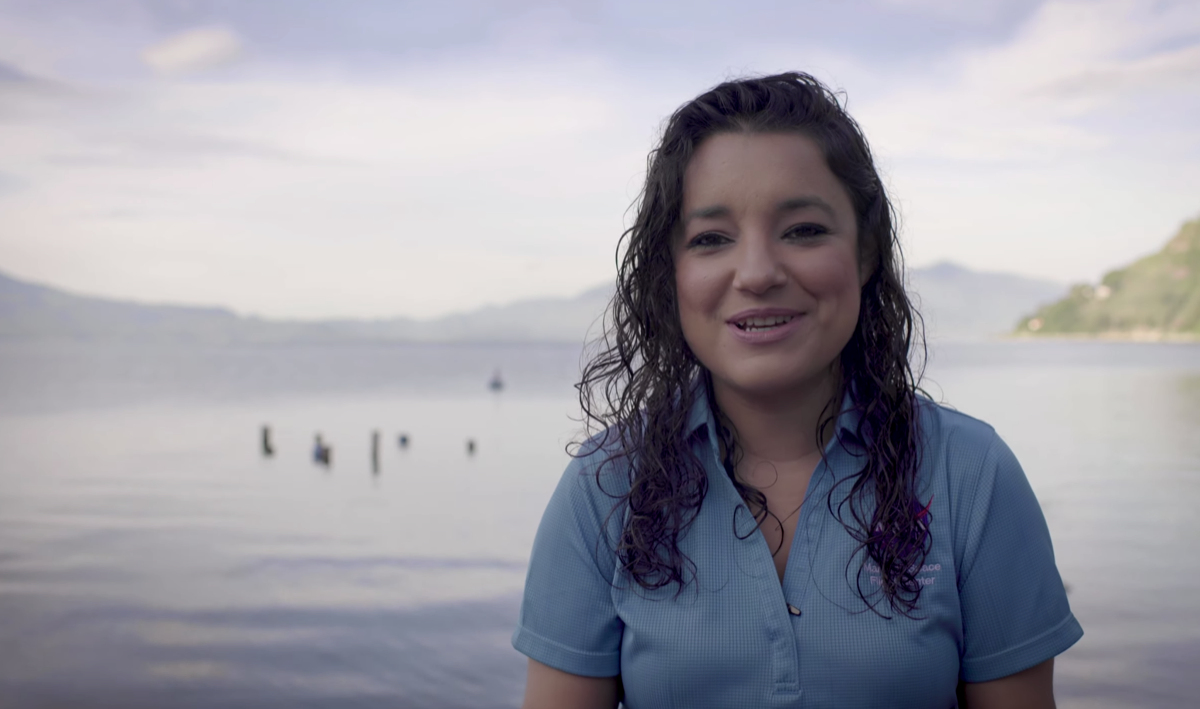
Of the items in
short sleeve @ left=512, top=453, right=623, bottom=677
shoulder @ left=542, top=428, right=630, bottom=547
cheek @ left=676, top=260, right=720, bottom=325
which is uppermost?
cheek @ left=676, top=260, right=720, bottom=325

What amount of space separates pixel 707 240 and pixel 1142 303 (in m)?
125

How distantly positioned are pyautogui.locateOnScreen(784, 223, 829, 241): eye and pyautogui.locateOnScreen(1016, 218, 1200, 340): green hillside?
109 metres

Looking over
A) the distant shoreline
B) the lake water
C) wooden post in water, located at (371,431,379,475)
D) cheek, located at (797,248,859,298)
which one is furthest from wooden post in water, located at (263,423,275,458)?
the distant shoreline

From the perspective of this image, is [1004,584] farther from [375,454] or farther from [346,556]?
[375,454]

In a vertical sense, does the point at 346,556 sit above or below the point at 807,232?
below

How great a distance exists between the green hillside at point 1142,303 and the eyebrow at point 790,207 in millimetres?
108667

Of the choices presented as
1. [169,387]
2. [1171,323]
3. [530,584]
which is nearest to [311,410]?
[169,387]

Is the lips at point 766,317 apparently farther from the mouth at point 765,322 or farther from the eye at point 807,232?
the eye at point 807,232

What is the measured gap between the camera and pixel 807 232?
181cm

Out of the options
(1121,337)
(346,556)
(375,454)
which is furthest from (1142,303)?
(346,556)

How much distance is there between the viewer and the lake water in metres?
6.51

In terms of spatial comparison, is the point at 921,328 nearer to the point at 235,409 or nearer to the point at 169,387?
the point at 235,409

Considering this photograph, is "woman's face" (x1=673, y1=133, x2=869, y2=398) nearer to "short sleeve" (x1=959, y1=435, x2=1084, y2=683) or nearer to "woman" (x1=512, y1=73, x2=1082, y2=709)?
"woman" (x1=512, y1=73, x2=1082, y2=709)

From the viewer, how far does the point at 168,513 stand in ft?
42.4
